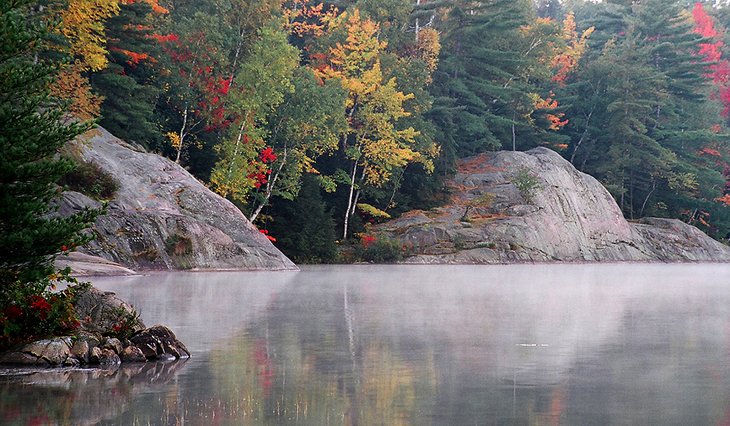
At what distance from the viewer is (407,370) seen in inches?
491

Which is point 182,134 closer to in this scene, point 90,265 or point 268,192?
point 268,192

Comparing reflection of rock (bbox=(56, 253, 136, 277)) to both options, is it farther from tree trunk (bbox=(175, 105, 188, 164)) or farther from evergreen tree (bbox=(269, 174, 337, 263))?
evergreen tree (bbox=(269, 174, 337, 263))

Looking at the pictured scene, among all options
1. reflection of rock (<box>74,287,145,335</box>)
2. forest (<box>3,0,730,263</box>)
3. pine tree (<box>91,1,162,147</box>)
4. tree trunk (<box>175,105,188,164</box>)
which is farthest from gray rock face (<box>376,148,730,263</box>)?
reflection of rock (<box>74,287,145,335</box>)

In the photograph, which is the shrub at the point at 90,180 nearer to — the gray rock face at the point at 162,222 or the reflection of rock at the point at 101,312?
the gray rock face at the point at 162,222

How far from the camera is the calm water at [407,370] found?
31.1 feet

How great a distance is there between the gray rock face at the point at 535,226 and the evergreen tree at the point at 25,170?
1817 inches

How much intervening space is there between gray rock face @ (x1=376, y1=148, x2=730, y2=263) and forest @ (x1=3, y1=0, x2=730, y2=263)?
7.99 ft

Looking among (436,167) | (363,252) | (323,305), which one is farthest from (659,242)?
(323,305)

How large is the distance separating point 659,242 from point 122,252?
4775 cm

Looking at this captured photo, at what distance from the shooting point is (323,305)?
2375cm

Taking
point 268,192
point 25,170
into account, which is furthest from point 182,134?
point 25,170

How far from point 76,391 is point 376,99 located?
51500 millimetres

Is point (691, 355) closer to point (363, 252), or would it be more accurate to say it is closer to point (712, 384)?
point (712, 384)

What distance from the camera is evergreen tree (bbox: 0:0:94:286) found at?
40.5 feet
